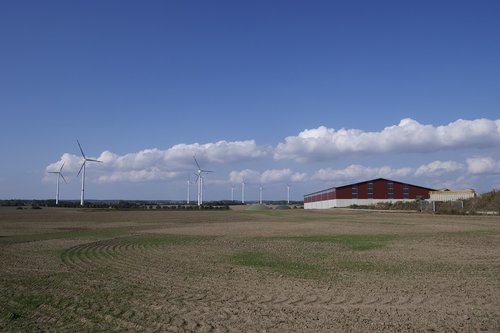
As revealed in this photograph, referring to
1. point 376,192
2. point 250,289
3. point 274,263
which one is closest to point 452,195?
point 376,192

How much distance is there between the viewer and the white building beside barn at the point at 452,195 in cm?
9631

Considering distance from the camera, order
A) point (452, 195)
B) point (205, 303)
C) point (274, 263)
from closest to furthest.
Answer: point (205, 303), point (274, 263), point (452, 195)

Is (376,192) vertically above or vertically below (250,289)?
above

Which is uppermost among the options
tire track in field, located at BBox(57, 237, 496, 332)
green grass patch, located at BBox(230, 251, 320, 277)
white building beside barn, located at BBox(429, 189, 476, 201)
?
white building beside barn, located at BBox(429, 189, 476, 201)

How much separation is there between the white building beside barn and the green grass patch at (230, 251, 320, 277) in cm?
8005

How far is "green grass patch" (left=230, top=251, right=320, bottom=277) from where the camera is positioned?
16.9 m

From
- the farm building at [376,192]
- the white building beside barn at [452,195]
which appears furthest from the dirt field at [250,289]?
the farm building at [376,192]

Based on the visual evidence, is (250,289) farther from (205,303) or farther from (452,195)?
(452,195)

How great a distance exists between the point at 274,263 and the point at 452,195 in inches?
3703

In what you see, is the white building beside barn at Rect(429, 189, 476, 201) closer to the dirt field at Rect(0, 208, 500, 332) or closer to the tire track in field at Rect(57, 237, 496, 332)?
the dirt field at Rect(0, 208, 500, 332)

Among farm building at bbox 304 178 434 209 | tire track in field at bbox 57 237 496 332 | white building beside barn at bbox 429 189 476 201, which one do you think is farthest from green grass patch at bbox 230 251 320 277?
farm building at bbox 304 178 434 209

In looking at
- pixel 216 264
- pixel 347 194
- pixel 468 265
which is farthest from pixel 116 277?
pixel 347 194

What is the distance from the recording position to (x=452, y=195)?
10350 cm

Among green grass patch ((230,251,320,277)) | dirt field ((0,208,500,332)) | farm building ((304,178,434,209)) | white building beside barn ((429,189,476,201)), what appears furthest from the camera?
farm building ((304,178,434,209))
